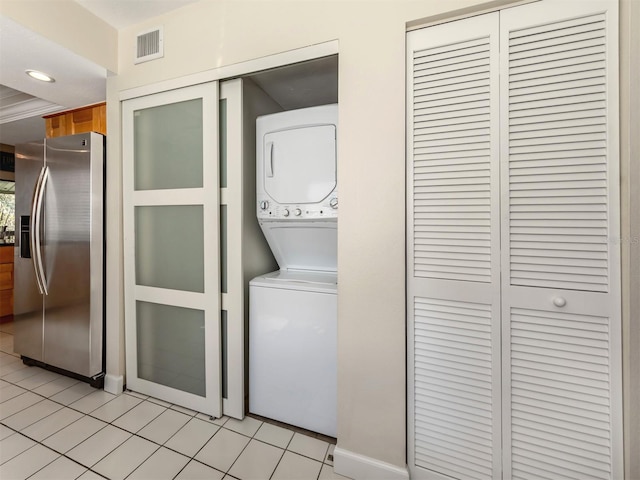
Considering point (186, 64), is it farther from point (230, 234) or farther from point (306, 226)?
point (306, 226)

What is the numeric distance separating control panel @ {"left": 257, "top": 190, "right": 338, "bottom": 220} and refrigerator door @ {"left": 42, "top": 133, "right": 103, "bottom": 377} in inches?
53.4

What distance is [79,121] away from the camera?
9.68ft

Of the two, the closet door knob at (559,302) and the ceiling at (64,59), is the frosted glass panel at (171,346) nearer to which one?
the ceiling at (64,59)

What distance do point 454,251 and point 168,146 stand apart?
200 cm

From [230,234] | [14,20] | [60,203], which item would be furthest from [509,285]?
[60,203]

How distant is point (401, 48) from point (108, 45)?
6.95 ft

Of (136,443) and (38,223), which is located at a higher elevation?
(38,223)

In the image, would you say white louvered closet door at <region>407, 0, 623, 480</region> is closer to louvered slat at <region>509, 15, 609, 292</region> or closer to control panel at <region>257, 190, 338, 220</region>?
louvered slat at <region>509, 15, 609, 292</region>

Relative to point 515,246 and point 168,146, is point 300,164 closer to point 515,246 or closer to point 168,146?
point 168,146

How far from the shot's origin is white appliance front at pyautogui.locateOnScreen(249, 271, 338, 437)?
1.70 metres

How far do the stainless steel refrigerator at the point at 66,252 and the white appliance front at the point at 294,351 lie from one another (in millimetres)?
1316

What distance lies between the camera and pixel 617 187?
3.68 ft

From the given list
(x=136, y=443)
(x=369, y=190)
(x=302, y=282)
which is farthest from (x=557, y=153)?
(x=136, y=443)

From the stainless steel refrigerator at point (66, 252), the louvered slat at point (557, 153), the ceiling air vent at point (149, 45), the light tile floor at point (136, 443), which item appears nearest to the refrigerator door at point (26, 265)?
the stainless steel refrigerator at point (66, 252)
